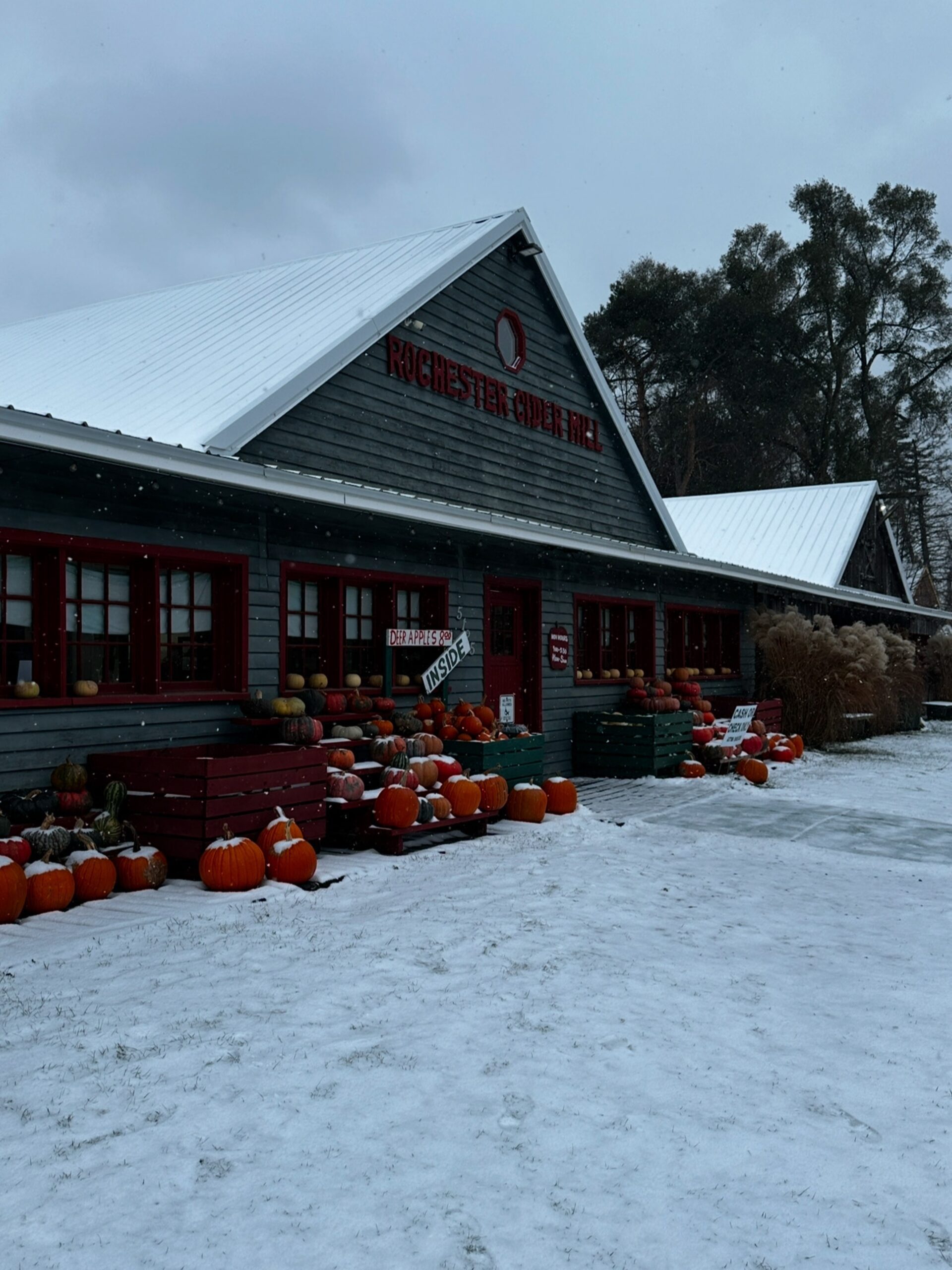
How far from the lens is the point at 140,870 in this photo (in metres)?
7.06

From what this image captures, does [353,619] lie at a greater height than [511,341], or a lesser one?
lesser

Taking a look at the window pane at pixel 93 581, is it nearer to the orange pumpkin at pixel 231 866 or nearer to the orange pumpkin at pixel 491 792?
the orange pumpkin at pixel 231 866

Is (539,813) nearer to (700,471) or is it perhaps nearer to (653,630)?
(653,630)

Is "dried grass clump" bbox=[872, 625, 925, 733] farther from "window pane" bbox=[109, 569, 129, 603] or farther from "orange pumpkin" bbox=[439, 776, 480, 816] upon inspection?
"window pane" bbox=[109, 569, 129, 603]

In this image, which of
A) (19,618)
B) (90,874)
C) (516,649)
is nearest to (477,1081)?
(90,874)

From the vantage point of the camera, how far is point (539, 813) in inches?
396

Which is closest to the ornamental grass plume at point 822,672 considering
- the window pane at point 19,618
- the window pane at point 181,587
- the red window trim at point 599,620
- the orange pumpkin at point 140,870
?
the red window trim at point 599,620

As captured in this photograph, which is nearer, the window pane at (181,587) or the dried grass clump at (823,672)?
the window pane at (181,587)

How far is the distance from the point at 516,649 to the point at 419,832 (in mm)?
4727

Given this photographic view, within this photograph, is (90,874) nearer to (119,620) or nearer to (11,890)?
(11,890)

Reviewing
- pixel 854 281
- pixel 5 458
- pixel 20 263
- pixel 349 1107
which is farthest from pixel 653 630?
pixel 20 263

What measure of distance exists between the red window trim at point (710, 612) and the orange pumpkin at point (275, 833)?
10.1 metres

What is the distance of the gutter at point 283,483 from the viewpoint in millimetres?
6270

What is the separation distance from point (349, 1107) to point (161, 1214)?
829mm
